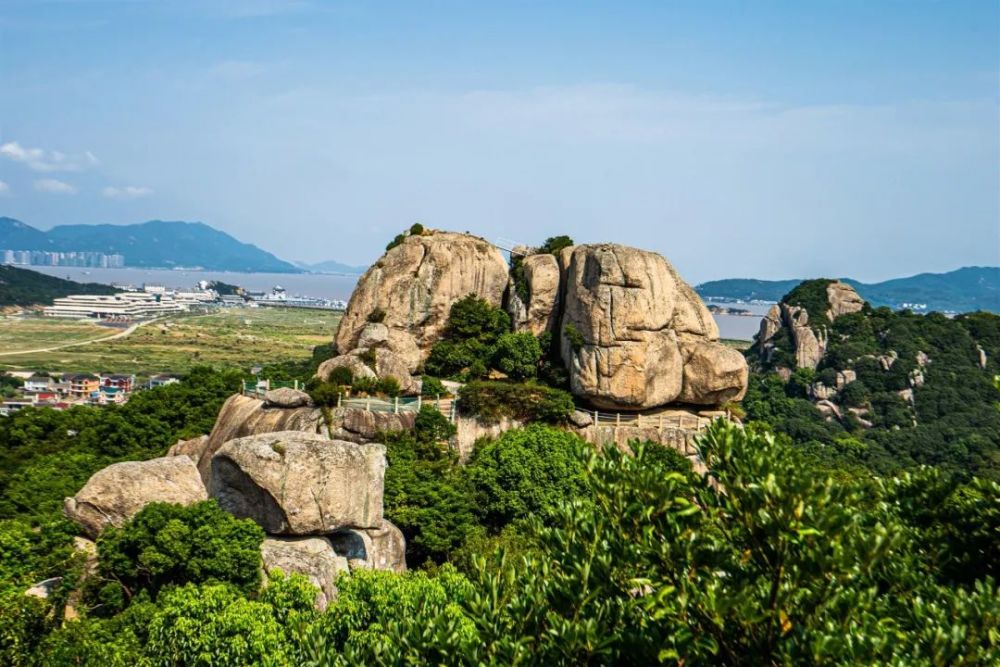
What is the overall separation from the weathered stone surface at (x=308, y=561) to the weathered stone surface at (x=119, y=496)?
259cm

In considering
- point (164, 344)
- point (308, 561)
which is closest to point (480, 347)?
point (308, 561)

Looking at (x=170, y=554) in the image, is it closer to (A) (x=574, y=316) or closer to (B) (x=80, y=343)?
(A) (x=574, y=316)

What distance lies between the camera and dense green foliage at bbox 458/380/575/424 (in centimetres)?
3331

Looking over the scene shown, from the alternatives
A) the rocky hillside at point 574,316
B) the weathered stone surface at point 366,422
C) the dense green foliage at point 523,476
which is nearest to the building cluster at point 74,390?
the rocky hillside at point 574,316

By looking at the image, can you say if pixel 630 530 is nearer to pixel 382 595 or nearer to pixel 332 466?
pixel 382 595

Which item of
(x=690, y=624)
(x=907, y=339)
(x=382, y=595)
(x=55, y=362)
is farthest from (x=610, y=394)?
(x=55, y=362)

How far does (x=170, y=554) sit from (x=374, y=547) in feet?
21.3

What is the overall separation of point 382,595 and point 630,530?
9374mm

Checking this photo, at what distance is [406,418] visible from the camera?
31.4 m

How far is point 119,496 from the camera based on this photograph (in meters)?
21.9

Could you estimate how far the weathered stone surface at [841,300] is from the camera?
93.6m

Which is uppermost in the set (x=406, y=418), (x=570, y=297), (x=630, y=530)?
(x=570, y=297)

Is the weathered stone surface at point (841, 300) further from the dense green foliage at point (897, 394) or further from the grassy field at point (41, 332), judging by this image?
the grassy field at point (41, 332)

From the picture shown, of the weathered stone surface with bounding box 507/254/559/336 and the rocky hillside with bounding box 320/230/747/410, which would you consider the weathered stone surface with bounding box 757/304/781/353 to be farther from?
the weathered stone surface with bounding box 507/254/559/336
